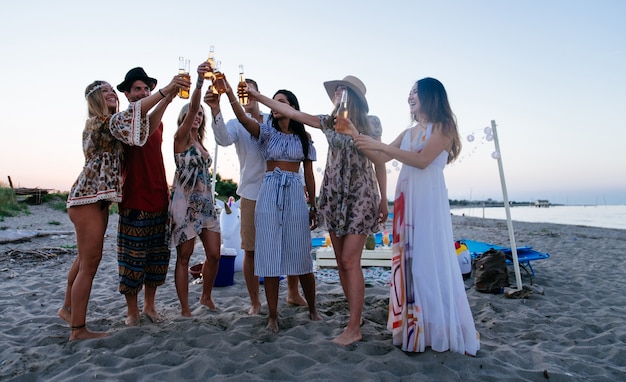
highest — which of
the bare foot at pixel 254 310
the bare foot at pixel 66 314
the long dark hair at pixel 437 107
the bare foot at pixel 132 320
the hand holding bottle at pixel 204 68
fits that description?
the hand holding bottle at pixel 204 68

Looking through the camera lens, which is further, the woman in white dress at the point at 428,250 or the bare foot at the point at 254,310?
the bare foot at the point at 254,310

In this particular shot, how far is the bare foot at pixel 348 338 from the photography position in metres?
2.77

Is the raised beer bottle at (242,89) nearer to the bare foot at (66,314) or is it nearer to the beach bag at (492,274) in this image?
the bare foot at (66,314)

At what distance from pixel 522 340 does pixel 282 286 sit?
9.17 ft

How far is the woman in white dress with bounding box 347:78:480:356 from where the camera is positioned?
8.65ft

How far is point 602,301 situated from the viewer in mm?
4309

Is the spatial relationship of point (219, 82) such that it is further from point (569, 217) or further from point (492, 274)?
point (569, 217)

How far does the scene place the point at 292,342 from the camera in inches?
109

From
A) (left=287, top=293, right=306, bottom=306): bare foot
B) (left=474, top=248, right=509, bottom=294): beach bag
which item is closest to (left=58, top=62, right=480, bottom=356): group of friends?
(left=287, top=293, right=306, bottom=306): bare foot

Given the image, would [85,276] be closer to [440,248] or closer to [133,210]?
[133,210]

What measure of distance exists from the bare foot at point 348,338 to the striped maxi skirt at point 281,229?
586mm

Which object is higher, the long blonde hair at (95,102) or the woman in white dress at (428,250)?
the long blonde hair at (95,102)

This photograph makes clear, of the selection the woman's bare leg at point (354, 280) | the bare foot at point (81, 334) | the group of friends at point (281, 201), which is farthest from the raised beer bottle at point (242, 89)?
the bare foot at point (81, 334)

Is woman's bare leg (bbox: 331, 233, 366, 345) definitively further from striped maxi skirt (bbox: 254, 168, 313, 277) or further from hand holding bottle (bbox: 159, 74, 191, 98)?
hand holding bottle (bbox: 159, 74, 191, 98)
